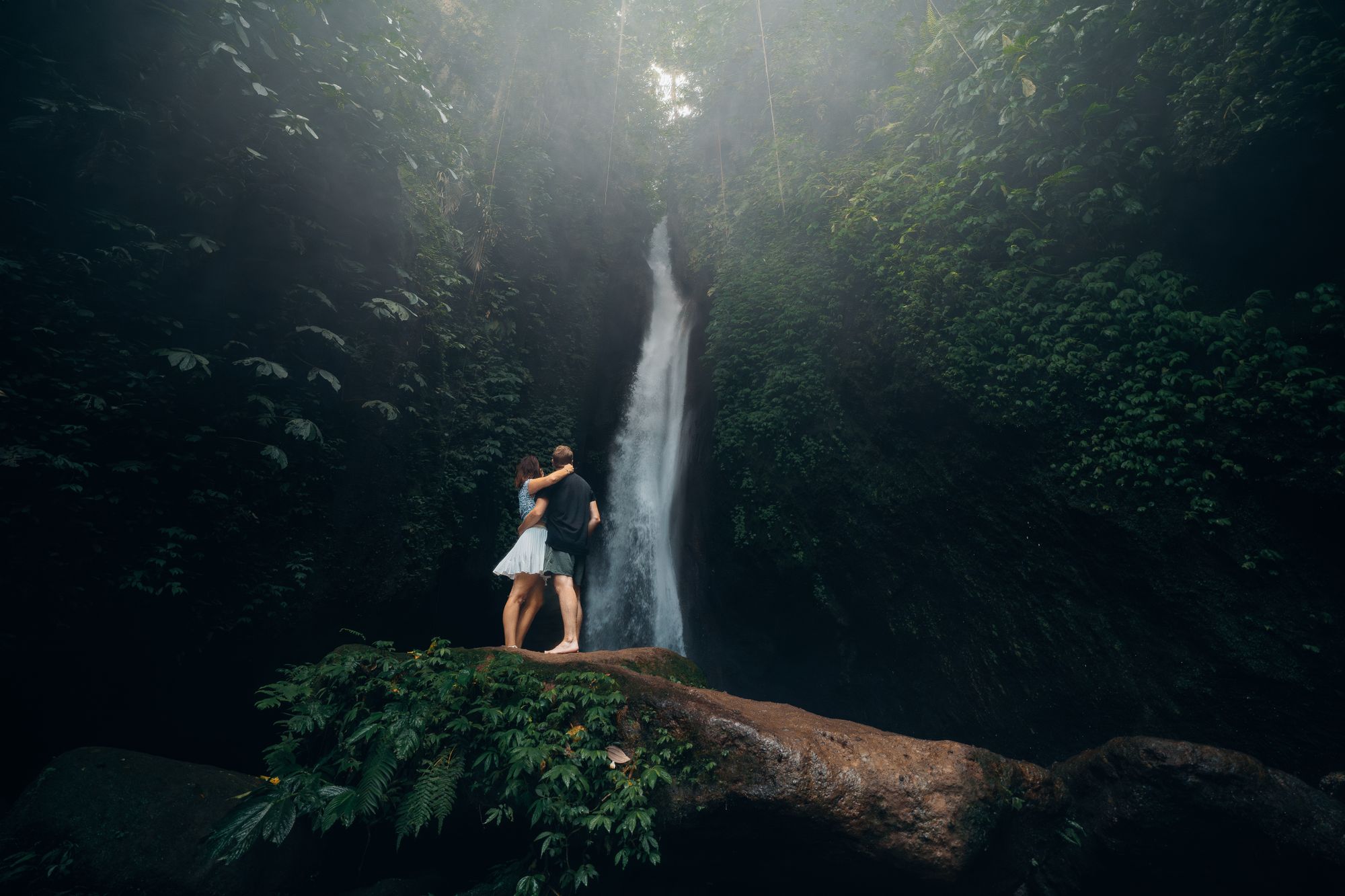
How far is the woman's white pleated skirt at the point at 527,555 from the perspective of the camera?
211 inches

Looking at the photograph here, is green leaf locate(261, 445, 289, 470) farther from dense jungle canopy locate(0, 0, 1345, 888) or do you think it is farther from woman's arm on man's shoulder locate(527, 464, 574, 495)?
woman's arm on man's shoulder locate(527, 464, 574, 495)

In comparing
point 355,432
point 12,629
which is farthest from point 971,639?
point 12,629

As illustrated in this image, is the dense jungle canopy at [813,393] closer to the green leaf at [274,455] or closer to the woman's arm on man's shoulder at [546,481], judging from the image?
the green leaf at [274,455]

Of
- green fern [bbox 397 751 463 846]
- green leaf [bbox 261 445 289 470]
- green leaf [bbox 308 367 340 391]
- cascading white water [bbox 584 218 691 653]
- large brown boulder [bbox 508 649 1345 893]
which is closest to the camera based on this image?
green fern [bbox 397 751 463 846]

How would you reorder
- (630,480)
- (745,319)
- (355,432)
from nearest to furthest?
(355,432) → (745,319) → (630,480)

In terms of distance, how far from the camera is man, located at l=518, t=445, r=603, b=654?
17.6ft

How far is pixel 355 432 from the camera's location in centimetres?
591

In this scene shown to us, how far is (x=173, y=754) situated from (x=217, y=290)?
13.2ft

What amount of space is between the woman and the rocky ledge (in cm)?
204

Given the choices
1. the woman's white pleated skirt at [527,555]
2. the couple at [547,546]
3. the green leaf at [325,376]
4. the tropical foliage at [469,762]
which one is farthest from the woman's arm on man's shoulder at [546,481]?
the green leaf at [325,376]

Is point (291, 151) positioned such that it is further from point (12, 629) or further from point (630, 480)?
point (630, 480)

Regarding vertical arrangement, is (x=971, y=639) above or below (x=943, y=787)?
above

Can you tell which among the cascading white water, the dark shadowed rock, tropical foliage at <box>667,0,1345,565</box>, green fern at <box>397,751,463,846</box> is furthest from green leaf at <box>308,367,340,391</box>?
tropical foliage at <box>667,0,1345,565</box>

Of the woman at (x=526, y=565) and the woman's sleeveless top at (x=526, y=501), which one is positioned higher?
the woman's sleeveless top at (x=526, y=501)
